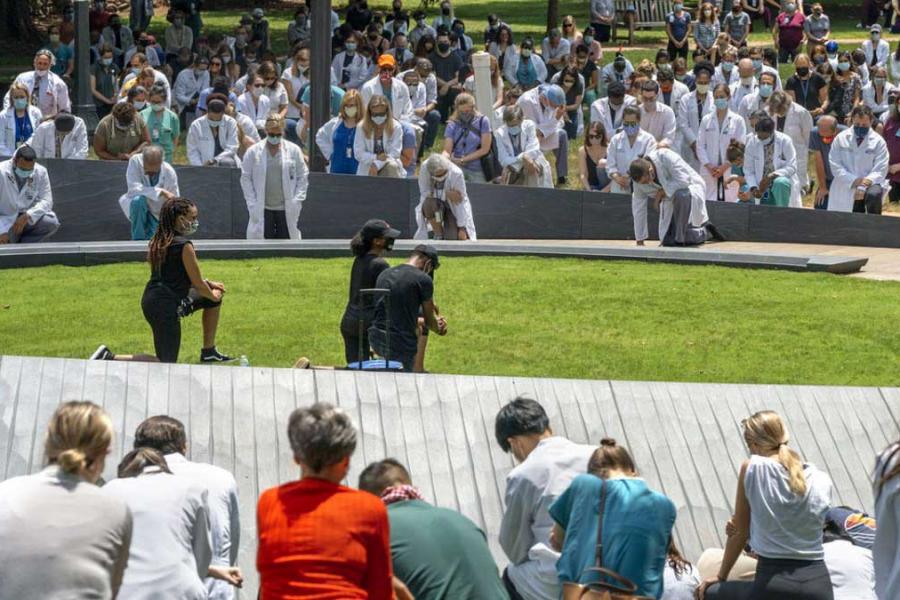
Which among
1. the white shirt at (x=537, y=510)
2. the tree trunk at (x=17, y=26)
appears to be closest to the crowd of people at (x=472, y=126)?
the tree trunk at (x=17, y=26)

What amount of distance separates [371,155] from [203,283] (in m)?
8.01

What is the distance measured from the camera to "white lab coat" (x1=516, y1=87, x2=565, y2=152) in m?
24.7

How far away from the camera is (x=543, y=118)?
24.7 meters

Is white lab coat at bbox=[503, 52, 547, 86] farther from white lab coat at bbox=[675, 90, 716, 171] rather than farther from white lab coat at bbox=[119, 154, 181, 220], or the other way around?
white lab coat at bbox=[119, 154, 181, 220]

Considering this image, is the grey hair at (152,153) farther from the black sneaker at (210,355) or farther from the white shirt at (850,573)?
the white shirt at (850,573)

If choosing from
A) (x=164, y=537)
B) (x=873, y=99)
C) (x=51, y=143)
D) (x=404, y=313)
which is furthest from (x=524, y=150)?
(x=164, y=537)

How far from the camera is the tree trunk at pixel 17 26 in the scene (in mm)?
39469

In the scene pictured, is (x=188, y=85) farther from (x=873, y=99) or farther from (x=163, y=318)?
(x=163, y=318)

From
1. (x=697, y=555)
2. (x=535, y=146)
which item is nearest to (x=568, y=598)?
(x=697, y=555)

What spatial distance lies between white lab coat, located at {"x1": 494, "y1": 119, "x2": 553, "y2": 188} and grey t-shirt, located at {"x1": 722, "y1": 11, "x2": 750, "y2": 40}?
A: 14.1m

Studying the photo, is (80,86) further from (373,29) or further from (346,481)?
(346,481)

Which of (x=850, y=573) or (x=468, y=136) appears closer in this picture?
(x=850, y=573)

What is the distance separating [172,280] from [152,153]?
5673 mm

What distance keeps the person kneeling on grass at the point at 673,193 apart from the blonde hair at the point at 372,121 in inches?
139
